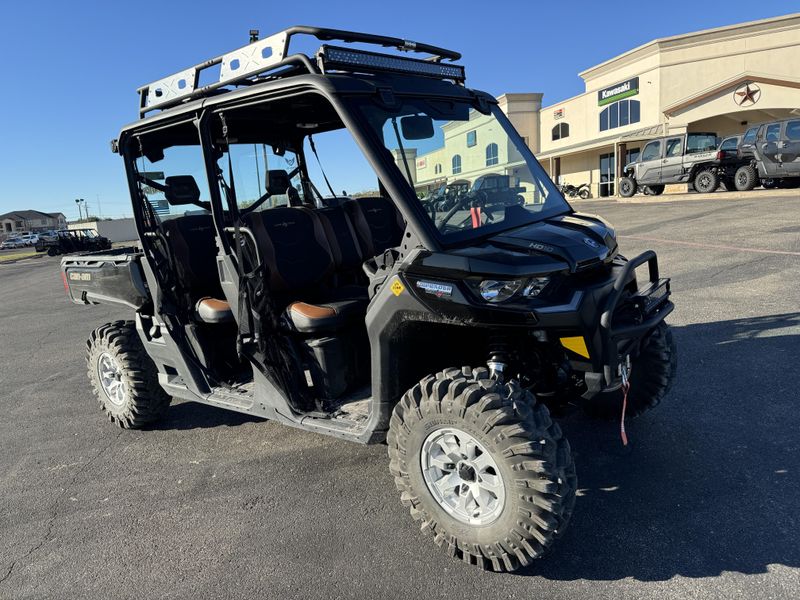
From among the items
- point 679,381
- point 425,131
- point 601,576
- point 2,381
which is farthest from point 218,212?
point 2,381

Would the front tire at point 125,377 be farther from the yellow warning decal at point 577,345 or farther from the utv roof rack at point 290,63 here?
the yellow warning decal at point 577,345

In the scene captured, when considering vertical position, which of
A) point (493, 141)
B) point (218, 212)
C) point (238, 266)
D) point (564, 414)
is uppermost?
point (493, 141)

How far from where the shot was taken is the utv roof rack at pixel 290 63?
3.10 metres

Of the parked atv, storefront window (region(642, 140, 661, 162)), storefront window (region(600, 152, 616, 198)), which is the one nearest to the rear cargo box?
storefront window (region(642, 140, 661, 162))

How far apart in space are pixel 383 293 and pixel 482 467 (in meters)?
Result: 1.00

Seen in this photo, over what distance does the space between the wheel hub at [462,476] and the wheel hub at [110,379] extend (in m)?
3.11

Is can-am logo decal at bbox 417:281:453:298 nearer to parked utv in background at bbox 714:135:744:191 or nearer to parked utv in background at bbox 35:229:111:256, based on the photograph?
parked utv in background at bbox 714:135:744:191

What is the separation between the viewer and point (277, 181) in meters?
4.77

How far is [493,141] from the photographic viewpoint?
3627mm

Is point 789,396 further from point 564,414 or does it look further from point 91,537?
point 91,537

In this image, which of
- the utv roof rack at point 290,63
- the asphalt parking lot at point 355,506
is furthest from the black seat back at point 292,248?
the asphalt parking lot at point 355,506

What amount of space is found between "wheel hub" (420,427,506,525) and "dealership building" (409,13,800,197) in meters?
27.1

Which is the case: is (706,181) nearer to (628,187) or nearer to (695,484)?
(628,187)

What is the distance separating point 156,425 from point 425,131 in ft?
11.2
